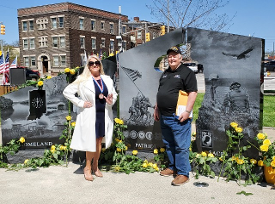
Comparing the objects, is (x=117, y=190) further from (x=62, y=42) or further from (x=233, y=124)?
(x=62, y=42)

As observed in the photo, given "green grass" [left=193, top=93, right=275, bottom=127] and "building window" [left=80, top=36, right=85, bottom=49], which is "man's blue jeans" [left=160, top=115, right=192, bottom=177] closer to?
"green grass" [left=193, top=93, right=275, bottom=127]

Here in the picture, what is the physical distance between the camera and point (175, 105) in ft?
12.7

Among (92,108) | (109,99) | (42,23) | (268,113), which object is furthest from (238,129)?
(42,23)

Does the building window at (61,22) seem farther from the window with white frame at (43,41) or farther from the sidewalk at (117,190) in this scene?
the sidewalk at (117,190)

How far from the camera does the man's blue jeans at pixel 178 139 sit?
12.8 ft

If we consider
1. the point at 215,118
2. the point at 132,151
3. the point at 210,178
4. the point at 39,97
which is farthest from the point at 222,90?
the point at 39,97

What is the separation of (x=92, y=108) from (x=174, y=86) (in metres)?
1.13

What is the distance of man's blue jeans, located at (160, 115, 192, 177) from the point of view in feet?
12.8

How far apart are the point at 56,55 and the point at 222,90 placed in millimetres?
39234

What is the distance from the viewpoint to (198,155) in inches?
171

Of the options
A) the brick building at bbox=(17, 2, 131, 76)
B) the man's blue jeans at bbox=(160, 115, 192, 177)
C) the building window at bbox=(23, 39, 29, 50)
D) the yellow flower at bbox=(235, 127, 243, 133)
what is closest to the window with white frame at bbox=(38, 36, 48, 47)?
the brick building at bbox=(17, 2, 131, 76)

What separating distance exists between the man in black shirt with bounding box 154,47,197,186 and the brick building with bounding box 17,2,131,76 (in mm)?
36664

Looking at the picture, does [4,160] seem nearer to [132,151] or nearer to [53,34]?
[132,151]

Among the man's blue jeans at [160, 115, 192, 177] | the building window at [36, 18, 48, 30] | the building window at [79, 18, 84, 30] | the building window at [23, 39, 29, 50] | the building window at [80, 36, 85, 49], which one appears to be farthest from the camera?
the building window at [23, 39, 29, 50]
